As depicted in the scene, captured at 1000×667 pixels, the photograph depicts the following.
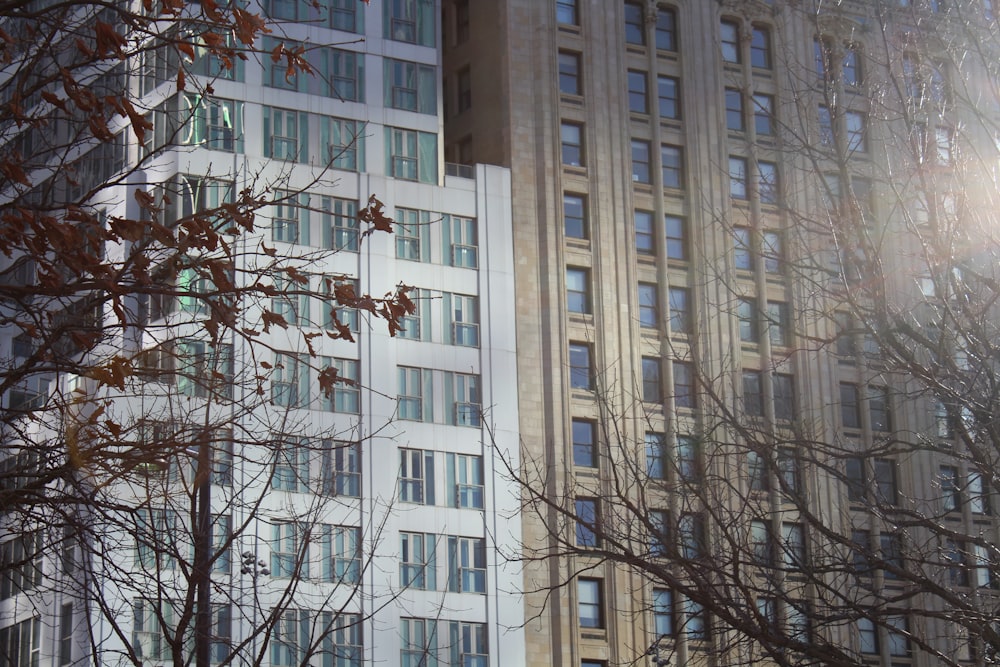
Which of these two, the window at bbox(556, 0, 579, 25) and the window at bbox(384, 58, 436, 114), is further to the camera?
the window at bbox(556, 0, 579, 25)

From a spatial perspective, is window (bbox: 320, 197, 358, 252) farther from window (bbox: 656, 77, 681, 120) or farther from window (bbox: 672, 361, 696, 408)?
window (bbox: 656, 77, 681, 120)

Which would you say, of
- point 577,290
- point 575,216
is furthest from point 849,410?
point 575,216

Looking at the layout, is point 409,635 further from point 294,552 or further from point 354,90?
point 354,90

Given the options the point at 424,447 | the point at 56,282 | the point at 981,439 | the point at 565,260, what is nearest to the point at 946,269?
the point at 981,439

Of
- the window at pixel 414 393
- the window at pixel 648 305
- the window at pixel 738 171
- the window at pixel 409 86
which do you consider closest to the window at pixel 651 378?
the window at pixel 648 305

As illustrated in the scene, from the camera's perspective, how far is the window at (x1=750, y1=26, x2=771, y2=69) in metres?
72.2

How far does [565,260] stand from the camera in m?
65.8

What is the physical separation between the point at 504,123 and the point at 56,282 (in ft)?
178

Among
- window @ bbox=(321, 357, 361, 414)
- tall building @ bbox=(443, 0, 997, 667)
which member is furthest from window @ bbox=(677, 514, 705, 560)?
tall building @ bbox=(443, 0, 997, 667)

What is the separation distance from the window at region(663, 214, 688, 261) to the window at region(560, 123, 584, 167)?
4316 millimetres

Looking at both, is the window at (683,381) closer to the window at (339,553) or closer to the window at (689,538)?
the window at (339,553)

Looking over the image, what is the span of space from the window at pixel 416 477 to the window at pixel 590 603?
6.74 metres

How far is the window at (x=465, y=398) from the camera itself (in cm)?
6150

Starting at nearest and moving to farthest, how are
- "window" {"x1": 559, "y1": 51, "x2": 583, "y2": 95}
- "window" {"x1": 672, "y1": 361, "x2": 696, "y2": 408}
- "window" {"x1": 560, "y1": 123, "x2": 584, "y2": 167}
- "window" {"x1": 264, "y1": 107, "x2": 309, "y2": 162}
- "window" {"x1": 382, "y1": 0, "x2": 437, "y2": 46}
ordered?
"window" {"x1": 264, "y1": 107, "x2": 309, "y2": 162} → "window" {"x1": 382, "y1": 0, "x2": 437, "y2": 46} → "window" {"x1": 672, "y1": 361, "x2": 696, "y2": 408} → "window" {"x1": 560, "y1": 123, "x2": 584, "y2": 167} → "window" {"x1": 559, "y1": 51, "x2": 583, "y2": 95}
